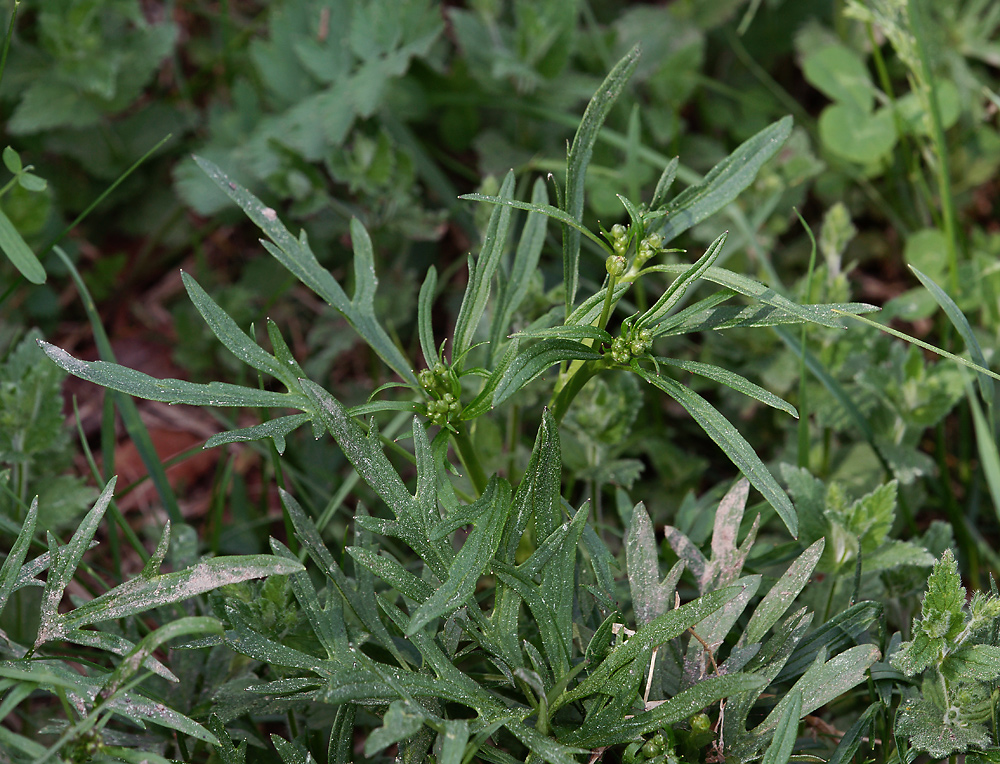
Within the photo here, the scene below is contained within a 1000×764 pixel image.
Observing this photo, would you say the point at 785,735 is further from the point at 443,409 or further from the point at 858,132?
the point at 858,132

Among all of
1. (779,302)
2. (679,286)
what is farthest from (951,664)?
(679,286)

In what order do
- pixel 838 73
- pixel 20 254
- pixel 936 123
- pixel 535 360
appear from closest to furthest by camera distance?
1. pixel 535 360
2. pixel 20 254
3. pixel 936 123
4. pixel 838 73

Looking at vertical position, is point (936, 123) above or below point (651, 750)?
above

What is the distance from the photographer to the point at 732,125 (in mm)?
2891

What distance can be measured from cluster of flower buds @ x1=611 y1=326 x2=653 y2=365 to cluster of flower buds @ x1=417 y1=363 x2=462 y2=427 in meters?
0.27

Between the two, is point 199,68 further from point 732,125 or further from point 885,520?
point 885,520

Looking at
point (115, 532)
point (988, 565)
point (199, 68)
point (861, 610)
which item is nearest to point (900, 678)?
point (861, 610)

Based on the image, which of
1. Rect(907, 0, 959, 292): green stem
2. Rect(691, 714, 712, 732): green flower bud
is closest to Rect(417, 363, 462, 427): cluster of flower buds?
Rect(691, 714, 712, 732): green flower bud

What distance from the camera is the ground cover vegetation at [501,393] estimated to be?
4.25ft

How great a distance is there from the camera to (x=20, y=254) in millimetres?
1554

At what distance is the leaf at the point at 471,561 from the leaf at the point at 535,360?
0.16 m

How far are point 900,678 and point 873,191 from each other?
6.09ft

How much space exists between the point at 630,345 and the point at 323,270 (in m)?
0.61

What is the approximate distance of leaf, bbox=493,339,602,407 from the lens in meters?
1.12
